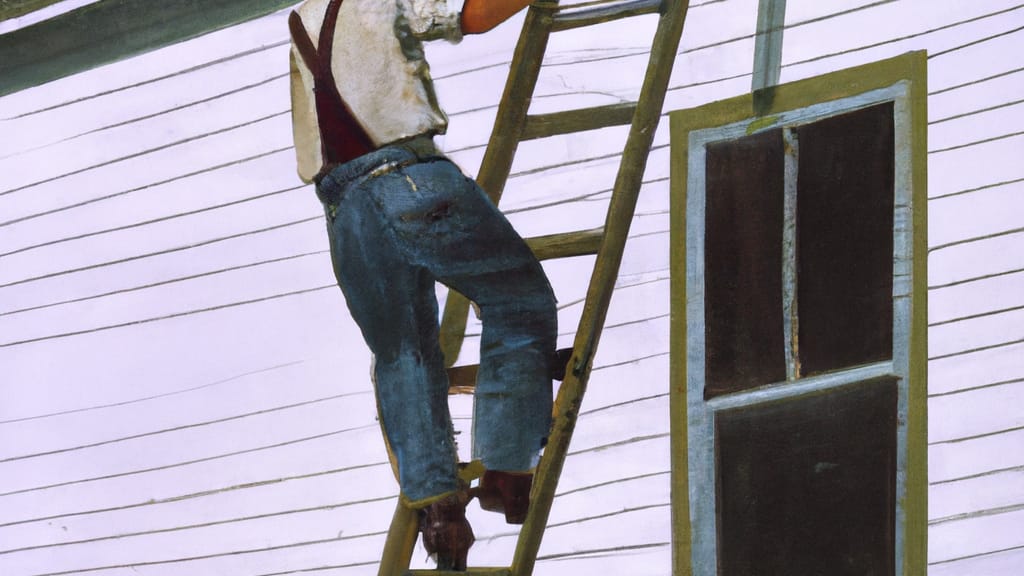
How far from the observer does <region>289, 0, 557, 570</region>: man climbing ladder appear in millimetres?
2561

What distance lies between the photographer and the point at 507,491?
2584 mm

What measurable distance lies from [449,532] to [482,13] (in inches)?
33.2

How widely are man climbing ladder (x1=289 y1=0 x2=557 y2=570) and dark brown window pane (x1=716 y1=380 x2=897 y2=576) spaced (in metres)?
0.36

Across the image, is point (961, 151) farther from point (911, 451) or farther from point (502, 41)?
point (502, 41)

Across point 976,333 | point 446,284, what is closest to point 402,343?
point 446,284

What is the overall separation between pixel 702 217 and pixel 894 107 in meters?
0.38

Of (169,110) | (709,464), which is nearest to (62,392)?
(169,110)

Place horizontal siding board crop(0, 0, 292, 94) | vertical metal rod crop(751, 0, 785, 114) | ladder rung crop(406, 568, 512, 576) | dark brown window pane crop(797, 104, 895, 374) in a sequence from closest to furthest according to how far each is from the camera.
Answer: ladder rung crop(406, 568, 512, 576) → dark brown window pane crop(797, 104, 895, 374) → vertical metal rod crop(751, 0, 785, 114) → horizontal siding board crop(0, 0, 292, 94)

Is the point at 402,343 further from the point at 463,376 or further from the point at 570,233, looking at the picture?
the point at 570,233

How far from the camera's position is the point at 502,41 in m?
3.00

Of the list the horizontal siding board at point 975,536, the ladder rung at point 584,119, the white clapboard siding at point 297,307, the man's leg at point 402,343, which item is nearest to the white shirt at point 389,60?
the man's leg at point 402,343

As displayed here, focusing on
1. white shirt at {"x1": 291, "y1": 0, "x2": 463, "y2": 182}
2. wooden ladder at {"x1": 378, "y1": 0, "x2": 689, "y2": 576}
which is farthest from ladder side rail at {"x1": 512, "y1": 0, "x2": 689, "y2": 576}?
white shirt at {"x1": 291, "y1": 0, "x2": 463, "y2": 182}

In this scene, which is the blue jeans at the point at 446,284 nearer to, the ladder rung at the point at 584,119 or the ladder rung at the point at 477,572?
the ladder rung at the point at 477,572

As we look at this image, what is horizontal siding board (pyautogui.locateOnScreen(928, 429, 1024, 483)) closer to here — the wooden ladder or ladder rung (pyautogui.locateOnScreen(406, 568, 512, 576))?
the wooden ladder
